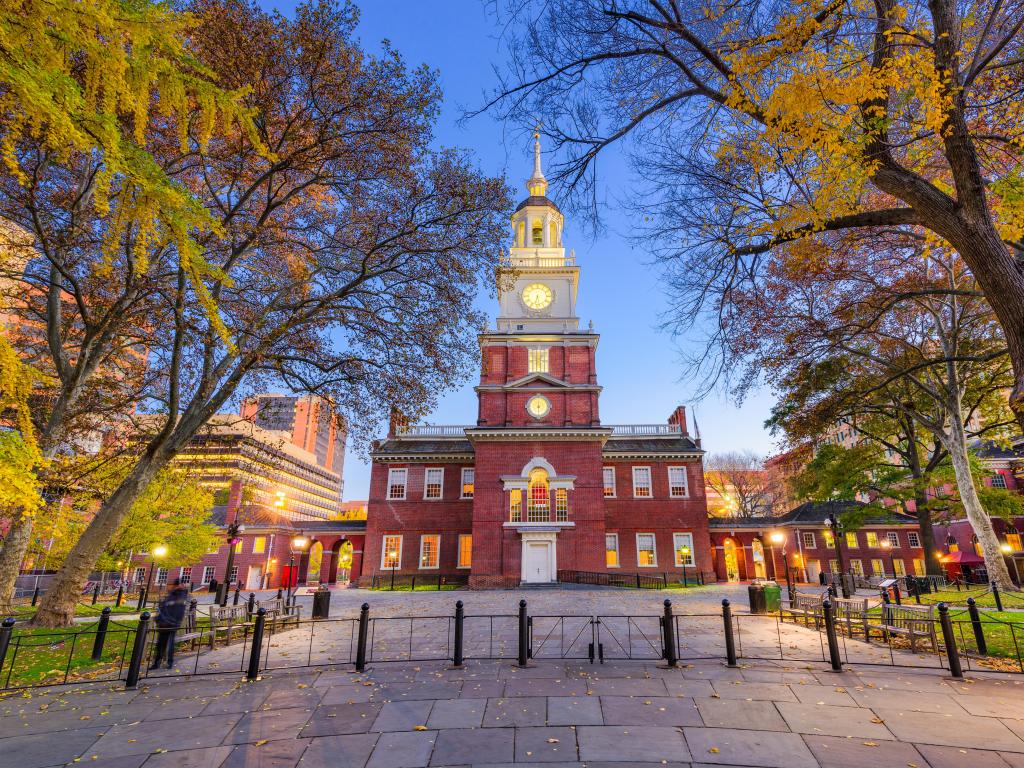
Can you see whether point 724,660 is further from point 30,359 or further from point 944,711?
point 30,359

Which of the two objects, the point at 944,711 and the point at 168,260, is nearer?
the point at 944,711

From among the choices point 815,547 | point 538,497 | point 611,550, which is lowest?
point 611,550

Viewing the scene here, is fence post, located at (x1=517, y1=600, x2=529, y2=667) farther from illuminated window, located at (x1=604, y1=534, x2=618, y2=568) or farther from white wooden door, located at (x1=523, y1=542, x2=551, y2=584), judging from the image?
illuminated window, located at (x1=604, y1=534, x2=618, y2=568)

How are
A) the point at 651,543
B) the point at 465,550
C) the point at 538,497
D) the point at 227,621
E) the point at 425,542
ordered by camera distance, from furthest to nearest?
the point at 651,543, the point at 425,542, the point at 465,550, the point at 538,497, the point at 227,621

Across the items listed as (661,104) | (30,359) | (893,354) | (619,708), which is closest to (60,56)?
(661,104)

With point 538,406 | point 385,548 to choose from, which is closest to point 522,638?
point 538,406

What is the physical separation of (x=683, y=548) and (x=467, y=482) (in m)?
15.5

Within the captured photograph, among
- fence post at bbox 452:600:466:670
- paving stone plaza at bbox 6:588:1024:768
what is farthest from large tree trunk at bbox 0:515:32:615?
fence post at bbox 452:600:466:670

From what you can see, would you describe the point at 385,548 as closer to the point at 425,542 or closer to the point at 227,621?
the point at 425,542

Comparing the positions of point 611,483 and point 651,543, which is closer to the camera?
point 651,543

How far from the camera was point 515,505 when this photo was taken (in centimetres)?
3031

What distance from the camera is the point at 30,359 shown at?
16.0 meters

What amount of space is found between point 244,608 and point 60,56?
39.5 ft

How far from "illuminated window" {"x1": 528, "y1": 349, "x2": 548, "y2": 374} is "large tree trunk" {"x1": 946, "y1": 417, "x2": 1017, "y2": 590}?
851 inches
